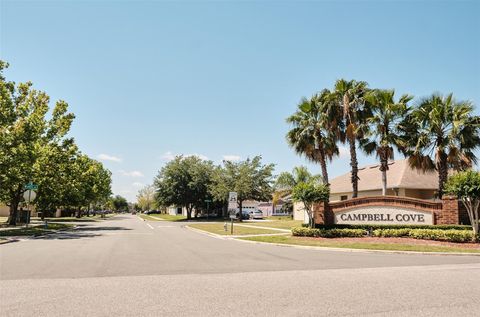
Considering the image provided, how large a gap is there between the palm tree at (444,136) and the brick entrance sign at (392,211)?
154 centimetres

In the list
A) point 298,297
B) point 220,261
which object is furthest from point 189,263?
point 298,297

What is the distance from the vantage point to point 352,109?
28.8 m

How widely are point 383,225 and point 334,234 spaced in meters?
3.25

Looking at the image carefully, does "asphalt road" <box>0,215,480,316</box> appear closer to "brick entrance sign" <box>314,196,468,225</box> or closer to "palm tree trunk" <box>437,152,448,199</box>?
"brick entrance sign" <box>314,196,468,225</box>

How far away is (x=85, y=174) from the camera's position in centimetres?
5256

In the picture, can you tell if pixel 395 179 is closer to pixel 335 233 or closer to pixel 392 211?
pixel 392 211

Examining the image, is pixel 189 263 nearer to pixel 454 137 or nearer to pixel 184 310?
pixel 184 310

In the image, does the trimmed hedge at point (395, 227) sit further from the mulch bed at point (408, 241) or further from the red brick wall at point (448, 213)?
the mulch bed at point (408, 241)

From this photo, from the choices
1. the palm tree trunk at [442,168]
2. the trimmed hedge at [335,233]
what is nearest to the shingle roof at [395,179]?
the palm tree trunk at [442,168]

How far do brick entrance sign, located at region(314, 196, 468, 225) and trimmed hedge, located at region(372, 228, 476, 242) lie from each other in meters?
1.76

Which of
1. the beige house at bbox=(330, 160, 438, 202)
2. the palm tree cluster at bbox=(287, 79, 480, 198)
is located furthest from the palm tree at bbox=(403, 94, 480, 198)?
the beige house at bbox=(330, 160, 438, 202)

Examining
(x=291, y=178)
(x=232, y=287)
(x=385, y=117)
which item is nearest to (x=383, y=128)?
(x=385, y=117)

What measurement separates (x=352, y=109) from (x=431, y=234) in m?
11.7

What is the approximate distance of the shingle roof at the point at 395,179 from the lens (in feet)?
118
